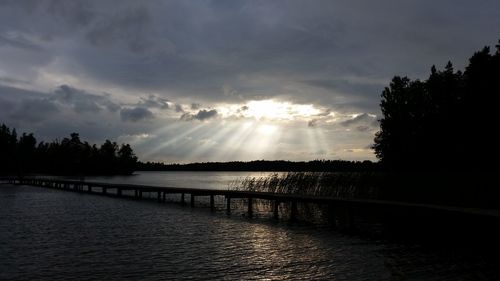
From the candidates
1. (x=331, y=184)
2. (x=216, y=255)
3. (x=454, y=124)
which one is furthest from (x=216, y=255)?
(x=454, y=124)

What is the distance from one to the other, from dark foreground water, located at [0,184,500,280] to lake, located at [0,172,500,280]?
30 millimetres

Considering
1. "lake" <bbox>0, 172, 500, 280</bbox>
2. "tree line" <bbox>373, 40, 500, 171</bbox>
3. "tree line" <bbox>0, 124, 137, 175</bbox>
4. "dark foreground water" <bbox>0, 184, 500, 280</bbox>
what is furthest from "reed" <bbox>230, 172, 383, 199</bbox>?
"tree line" <bbox>0, 124, 137, 175</bbox>

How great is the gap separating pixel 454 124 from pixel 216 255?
90.9ft

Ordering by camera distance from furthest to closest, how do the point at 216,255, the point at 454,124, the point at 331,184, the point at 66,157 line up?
the point at 66,157
the point at 454,124
the point at 331,184
the point at 216,255

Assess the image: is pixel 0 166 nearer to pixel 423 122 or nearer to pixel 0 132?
pixel 0 132

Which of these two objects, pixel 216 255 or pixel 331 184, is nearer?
pixel 216 255

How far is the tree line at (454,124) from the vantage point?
106ft

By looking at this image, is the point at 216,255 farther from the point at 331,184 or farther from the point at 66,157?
the point at 66,157

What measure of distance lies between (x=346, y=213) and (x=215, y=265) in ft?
52.6

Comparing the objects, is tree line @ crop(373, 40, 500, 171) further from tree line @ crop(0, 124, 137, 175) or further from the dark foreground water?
tree line @ crop(0, 124, 137, 175)

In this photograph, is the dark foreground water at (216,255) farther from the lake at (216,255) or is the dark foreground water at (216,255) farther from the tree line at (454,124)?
the tree line at (454,124)

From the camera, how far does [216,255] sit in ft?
48.6

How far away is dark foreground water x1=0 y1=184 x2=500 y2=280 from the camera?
12359 millimetres

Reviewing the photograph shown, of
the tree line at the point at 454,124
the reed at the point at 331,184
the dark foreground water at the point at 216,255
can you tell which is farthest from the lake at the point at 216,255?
the tree line at the point at 454,124
